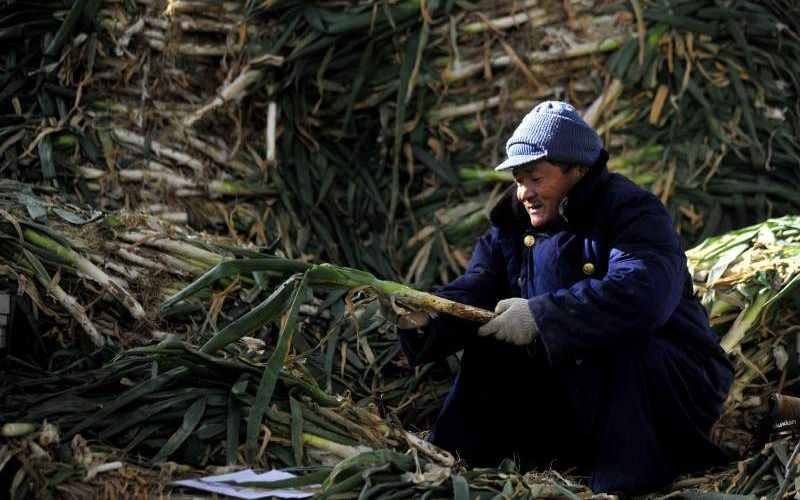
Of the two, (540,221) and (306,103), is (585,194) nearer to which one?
(540,221)

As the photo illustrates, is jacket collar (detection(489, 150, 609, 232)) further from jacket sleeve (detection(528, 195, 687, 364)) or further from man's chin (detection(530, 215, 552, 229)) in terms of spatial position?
jacket sleeve (detection(528, 195, 687, 364))

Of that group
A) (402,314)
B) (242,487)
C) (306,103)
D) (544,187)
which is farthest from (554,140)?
(306,103)

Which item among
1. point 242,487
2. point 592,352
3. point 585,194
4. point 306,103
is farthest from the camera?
point 306,103

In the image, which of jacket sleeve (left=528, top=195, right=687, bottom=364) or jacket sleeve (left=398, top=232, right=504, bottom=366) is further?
jacket sleeve (left=398, top=232, right=504, bottom=366)

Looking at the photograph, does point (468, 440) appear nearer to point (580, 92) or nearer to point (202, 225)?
point (202, 225)

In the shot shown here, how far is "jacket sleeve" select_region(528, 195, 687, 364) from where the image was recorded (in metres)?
3.06

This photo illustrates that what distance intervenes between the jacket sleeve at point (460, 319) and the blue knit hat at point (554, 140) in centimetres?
34

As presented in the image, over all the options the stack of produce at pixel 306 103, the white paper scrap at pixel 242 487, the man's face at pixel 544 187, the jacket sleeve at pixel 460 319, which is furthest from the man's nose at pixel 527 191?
the stack of produce at pixel 306 103

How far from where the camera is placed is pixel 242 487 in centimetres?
272

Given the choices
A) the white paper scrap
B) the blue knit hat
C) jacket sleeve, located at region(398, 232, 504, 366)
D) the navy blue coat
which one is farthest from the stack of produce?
the white paper scrap

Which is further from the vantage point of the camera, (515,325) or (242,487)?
(515,325)

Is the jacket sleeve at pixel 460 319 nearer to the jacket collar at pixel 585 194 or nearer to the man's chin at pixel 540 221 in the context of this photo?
the man's chin at pixel 540 221

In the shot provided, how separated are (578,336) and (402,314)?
18.2 inches

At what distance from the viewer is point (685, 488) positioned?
10.5 feet
